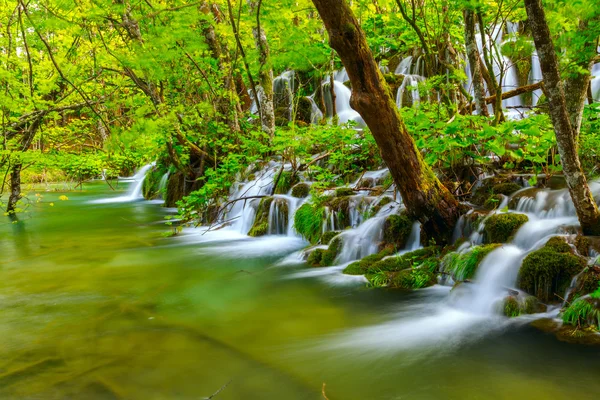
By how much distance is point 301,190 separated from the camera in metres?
8.44

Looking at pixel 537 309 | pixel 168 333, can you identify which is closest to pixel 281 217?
pixel 168 333

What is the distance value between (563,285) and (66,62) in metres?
11.1

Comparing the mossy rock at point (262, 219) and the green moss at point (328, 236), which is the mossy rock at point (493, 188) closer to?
the green moss at point (328, 236)

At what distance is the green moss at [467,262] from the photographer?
14.8 feet

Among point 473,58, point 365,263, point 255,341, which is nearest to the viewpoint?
point 255,341

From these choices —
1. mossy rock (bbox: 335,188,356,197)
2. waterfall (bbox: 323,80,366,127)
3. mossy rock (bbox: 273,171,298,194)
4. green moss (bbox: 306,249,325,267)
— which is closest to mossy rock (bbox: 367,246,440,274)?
green moss (bbox: 306,249,325,267)

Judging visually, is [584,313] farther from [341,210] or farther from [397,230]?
[341,210]

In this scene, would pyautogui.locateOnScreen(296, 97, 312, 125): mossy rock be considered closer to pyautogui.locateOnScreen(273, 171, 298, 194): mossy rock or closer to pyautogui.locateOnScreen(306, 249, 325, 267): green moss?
pyautogui.locateOnScreen(273, 171, 298, 194): mossy rock

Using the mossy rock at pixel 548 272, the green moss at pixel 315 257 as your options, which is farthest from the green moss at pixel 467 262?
the green moss at pixel 315 257

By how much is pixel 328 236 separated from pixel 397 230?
4.23 feet

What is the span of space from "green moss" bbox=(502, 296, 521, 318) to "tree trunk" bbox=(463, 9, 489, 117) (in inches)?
142

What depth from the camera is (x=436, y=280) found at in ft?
16.0

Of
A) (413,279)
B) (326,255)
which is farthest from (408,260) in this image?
(326,255)

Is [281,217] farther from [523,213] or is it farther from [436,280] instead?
[523,213]
